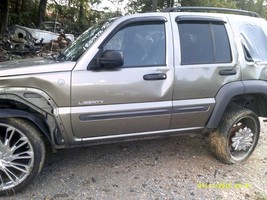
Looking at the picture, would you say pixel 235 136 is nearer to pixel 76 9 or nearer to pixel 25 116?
pixel 25 116

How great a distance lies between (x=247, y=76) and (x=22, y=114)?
2879 millimetres

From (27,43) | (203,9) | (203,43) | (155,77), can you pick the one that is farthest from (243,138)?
(27,43)

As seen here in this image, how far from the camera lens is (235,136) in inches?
173

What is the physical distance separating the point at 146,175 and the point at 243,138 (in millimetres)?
1562

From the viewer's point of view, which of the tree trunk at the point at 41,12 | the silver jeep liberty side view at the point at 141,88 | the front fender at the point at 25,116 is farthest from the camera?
Answer: the tree trunk at the point at 41,12

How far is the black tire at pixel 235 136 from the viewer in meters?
4.25

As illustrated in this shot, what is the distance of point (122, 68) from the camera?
3.54 metres

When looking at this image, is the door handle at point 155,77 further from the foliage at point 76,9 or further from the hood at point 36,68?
the foliage at point 76,9

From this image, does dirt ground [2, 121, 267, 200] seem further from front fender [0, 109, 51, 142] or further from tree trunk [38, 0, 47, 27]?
tree trunk [38, 0, 47, 27]

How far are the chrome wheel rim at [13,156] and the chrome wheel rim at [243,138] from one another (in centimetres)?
270

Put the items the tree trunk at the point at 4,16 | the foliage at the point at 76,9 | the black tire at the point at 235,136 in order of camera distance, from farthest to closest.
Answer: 1. the foliage at the point at 76,9
2. the tree trunk at the point at 4,16
3. the black tire at the point at 235,136

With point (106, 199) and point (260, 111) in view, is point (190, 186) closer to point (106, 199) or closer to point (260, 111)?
point (106, 199)

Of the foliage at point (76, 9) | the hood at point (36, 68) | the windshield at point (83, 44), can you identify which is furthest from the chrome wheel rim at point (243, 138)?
the foliage at point (76, 9)

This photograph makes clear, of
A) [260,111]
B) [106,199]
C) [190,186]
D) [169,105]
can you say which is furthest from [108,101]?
[260,111]
